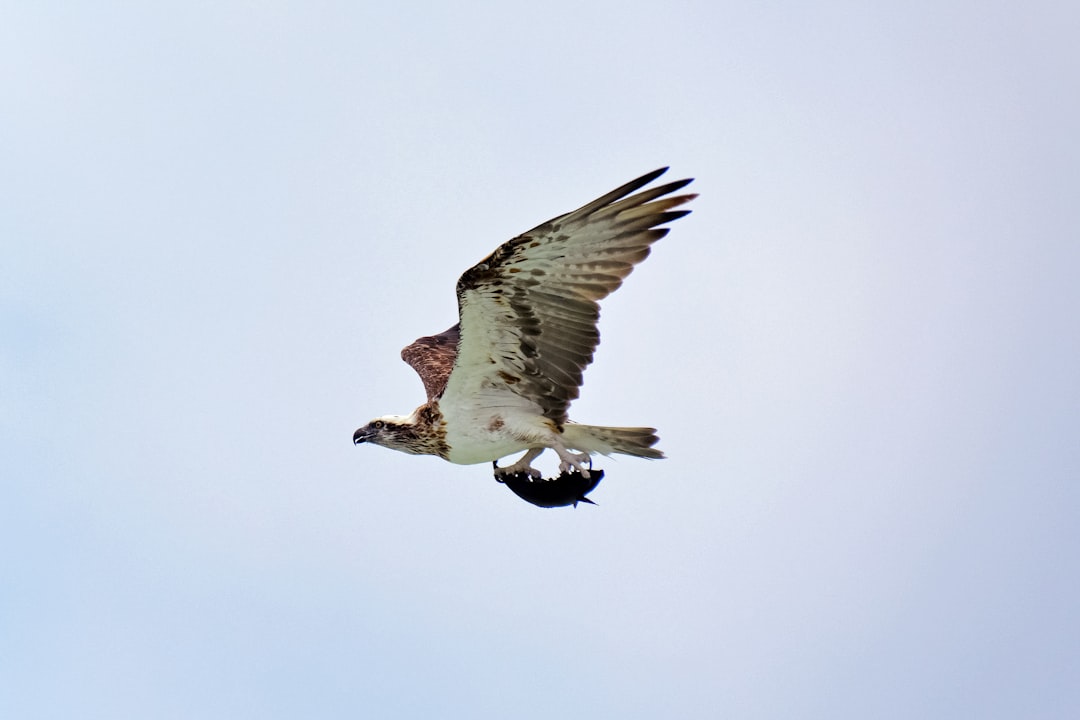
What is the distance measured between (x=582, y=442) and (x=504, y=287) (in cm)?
179

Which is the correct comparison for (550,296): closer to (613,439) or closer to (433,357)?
(613,439)

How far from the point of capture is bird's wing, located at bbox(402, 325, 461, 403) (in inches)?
695

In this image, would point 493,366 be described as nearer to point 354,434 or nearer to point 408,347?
point 354,434

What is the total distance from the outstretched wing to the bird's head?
63 centimetres

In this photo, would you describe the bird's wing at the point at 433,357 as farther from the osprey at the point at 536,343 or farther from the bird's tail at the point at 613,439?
the bird's tail at the point at 613,439

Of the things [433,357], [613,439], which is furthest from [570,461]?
[433,357]

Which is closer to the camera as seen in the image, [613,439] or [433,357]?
[613,439]

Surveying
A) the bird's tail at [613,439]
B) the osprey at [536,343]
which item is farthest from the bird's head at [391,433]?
the bird's tail at [613,439]

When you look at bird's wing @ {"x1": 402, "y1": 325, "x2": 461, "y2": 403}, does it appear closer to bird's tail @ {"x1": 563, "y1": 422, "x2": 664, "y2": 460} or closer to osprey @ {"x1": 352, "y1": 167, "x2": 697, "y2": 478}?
osprey @ {"x1": 352, "y1": 167, "x2": 697, "y2": 478}

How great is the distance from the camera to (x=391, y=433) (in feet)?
53.1

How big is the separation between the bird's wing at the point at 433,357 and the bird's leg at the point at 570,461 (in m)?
2.07

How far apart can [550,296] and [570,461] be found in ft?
5.18

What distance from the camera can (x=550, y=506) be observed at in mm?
15773

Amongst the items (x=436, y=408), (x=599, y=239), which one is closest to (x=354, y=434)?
(x=436, y=408)
